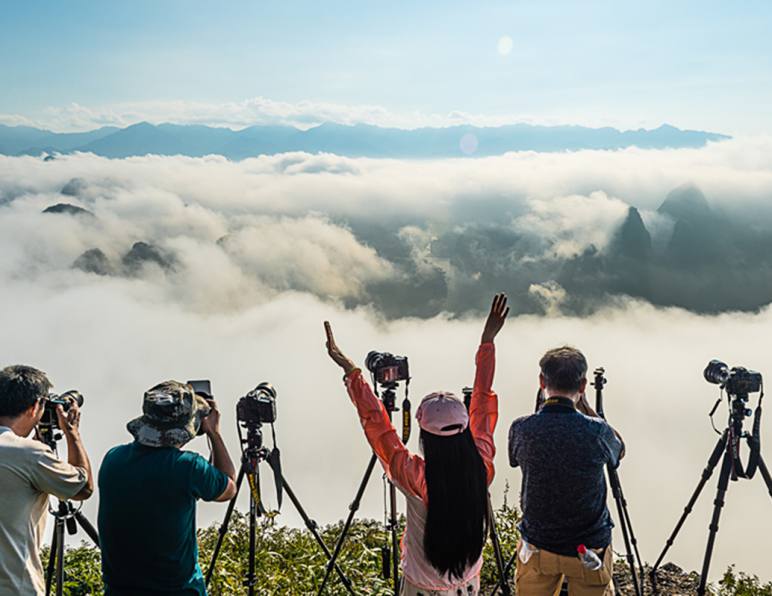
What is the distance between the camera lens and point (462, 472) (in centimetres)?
253

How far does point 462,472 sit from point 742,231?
18865 centimetres

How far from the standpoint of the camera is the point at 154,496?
95.7 inches

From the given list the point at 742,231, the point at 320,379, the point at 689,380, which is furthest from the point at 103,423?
the point at 742,231

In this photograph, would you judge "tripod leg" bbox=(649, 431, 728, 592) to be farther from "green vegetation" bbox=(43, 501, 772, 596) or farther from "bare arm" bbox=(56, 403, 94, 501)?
"bare arm" bbox=(56, 403, 94, 501)

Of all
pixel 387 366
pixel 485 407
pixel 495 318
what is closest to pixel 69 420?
pixel 387 366

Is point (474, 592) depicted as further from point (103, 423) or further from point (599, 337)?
point (599, 337)

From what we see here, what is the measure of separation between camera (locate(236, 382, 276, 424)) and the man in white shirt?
1.04m

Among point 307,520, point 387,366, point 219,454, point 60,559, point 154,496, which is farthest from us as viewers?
point 307,520

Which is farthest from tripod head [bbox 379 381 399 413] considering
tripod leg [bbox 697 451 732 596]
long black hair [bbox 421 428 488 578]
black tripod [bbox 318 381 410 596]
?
tripod leg [bbox 697 451 732 596]

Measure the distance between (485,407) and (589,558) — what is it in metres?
0.85

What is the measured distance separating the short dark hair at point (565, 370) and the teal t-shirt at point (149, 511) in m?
1.59

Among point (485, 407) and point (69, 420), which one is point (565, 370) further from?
point (69, 420)

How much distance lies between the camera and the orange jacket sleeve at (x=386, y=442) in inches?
103

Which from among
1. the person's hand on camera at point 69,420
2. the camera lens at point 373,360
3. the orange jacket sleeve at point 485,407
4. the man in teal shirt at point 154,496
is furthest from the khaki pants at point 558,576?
the person's hand on camera at point 69,420
